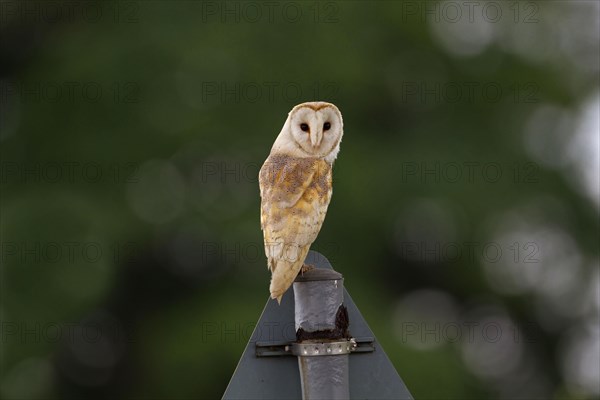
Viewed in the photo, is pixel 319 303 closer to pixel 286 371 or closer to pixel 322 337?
pixel 322 337

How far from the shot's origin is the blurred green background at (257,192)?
9.66m

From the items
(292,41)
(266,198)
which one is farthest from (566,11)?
(266,198)

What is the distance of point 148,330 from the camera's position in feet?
32.9

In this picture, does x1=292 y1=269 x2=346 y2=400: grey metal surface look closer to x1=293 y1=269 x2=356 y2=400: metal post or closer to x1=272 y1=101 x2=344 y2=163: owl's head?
x1=293 y1=269 x2=356 y2=400: metal post

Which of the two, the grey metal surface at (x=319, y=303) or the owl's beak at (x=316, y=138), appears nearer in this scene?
the grey metal surface at (x=319, y=303)

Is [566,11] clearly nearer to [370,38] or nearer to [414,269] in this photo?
[370,38]

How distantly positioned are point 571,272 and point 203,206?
347cm

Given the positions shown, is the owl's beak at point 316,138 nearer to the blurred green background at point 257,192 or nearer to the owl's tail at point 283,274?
the owl's tail at point 283,274

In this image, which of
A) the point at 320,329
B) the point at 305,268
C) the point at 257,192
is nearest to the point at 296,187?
the point at 305,268

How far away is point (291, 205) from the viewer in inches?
187

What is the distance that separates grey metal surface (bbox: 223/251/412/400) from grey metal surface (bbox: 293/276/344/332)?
0.09m

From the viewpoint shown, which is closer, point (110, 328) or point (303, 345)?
point (303, 345)

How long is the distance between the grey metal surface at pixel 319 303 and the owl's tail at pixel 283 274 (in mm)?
196

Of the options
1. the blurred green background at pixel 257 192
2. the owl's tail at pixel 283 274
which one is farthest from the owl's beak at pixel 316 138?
the blurred green background at pixel 257 192
